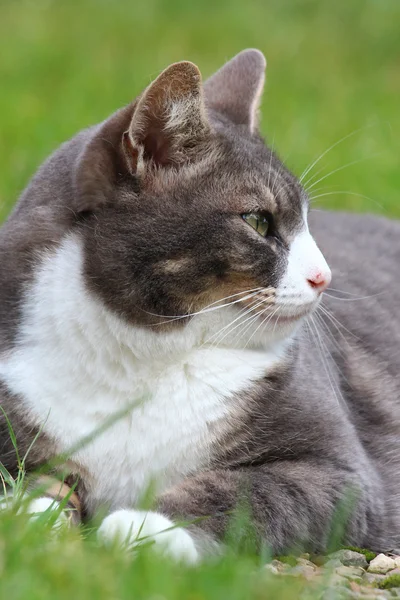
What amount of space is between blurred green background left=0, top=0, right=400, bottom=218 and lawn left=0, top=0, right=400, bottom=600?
2 centimetres

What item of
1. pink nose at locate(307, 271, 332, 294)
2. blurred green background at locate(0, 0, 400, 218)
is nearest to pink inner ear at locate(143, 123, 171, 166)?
pink nose at locate(307, 271, 332, 294)

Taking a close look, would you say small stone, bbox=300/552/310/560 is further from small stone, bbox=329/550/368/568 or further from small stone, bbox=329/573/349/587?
small stone, bbox=329/573/349/587

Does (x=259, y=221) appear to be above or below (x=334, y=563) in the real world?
above

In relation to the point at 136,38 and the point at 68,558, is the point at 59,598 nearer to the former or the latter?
the point at 68,558

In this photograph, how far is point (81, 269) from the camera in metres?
2.94

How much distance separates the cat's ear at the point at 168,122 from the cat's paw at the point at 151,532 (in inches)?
36.8

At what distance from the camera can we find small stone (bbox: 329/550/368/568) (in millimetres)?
2869

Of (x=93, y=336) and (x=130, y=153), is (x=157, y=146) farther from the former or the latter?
(x=93, y=336)

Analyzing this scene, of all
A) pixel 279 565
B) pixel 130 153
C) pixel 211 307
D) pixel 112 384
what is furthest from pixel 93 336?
pixel 279 565

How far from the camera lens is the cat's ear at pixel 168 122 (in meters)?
2.82

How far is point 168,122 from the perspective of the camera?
9.48 ft

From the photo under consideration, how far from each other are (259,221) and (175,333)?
1.32 ft

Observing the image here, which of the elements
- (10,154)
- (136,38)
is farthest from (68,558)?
(136,38)

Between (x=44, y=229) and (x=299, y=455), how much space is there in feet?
3.24
